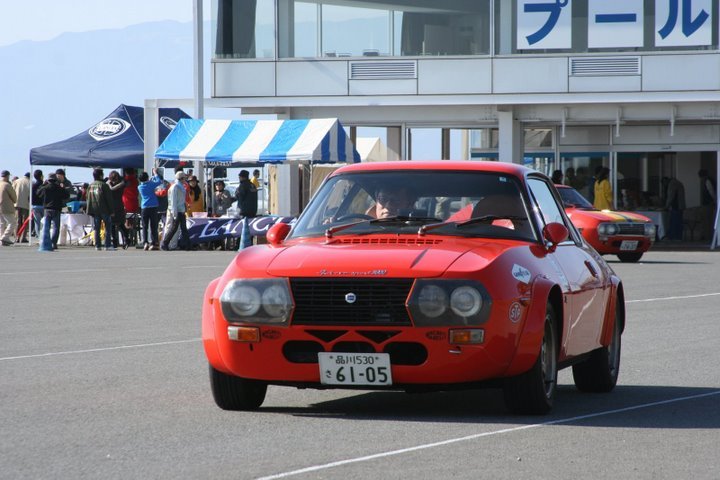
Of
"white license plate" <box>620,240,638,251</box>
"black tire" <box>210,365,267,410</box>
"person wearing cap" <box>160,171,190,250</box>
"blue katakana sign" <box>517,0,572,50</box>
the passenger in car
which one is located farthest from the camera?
"blue katakana sign" <box>517,0,572,50</box>

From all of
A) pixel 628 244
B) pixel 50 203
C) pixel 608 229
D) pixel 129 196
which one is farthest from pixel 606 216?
pixel 129 196

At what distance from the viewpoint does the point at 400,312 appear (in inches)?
281

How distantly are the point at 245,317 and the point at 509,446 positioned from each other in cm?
162

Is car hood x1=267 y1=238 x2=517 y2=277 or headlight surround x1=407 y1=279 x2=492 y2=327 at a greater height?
car hood x1=267 y1=238 x2=517 y2=277

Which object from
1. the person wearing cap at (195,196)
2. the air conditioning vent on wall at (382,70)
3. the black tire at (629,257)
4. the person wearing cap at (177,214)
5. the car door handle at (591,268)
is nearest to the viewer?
the car door handle at (591,268)

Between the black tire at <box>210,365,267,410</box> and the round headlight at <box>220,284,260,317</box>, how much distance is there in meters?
0.43

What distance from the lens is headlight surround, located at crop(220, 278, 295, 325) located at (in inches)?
286

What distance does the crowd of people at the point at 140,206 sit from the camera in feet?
104

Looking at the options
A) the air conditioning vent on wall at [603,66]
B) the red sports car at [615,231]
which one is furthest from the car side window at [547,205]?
the air conditioning vent on wall at [603,66]

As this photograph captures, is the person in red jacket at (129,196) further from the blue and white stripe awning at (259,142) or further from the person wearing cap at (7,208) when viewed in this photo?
the person wearing cap at (7,208)

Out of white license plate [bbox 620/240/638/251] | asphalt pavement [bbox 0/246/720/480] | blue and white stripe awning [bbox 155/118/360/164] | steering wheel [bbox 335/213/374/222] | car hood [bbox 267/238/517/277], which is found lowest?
asphalt pavement [bbox 0/246/720/480]

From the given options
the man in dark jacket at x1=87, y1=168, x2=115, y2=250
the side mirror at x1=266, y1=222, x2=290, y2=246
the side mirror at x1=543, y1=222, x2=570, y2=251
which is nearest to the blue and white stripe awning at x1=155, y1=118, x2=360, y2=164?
the man in dark jacket at x1=87, y1=168, x2=115, y2=250

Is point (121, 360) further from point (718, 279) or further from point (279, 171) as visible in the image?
point (279, 171)

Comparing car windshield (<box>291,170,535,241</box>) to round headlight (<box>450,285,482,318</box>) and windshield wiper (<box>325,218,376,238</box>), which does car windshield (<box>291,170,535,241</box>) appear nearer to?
windshield wiper (<box>325,218,376,238</box>)
